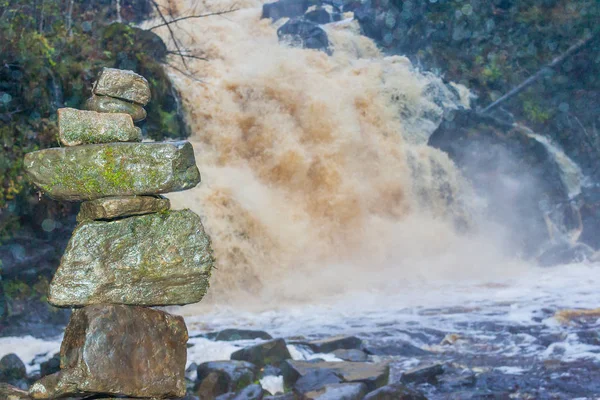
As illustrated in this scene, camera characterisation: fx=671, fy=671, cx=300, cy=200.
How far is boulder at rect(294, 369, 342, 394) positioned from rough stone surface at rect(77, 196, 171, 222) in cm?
476

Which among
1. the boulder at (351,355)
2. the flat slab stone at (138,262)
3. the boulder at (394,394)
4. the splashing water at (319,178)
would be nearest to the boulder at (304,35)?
the splashing water at (319,178)

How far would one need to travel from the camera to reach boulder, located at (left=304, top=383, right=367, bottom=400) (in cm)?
779

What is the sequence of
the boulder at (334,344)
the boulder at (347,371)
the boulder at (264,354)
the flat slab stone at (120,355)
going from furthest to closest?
the boulder at (334,344) < the boulder at (264,354) < the boulder at (347,371) < the flat slab stone at (120,355)

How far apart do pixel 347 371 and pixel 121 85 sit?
567cm

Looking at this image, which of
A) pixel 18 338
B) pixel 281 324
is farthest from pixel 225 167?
pixel 18 338

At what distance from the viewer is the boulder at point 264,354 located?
31.0ft

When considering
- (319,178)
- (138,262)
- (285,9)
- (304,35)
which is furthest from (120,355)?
(285,9)

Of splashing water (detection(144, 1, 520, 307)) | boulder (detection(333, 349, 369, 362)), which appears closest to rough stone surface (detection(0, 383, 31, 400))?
boulder (detection(333, 349, 369, 362))

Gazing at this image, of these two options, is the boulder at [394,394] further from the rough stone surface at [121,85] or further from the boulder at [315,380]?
the rough stone surface at [121,85]

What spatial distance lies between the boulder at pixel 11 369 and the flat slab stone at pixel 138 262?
5.85 m

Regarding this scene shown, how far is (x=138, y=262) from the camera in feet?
13.5

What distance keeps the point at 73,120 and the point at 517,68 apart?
2165cm

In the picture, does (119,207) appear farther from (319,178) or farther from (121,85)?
(319,178)

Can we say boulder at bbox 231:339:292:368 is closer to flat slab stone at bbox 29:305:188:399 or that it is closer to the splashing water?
the splashing water
